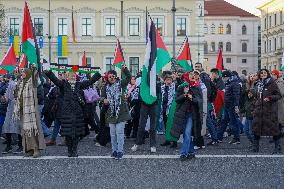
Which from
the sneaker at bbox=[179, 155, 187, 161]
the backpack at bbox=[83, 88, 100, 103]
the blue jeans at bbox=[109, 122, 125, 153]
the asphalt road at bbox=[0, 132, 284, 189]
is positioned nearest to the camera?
the asphalt road at bbox=[0, 132, 284, 189]

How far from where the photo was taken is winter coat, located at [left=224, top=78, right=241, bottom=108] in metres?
12.9

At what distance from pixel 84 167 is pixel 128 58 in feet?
161

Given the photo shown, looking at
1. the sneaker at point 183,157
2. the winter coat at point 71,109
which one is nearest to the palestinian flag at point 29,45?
the winter coat at point 71,109

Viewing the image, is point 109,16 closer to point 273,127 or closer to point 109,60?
point 109,60

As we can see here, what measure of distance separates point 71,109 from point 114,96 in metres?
0.86

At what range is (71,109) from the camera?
10.9m

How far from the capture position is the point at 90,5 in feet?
192

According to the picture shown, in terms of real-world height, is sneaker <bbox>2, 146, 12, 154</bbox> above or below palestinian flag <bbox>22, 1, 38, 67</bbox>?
below

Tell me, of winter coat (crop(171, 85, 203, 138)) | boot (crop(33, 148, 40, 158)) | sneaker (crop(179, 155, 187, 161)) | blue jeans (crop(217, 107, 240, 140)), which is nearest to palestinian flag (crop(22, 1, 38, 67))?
boot (crop(33, 148, 40, 158))

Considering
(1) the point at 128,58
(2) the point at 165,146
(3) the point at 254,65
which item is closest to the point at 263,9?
(3) the point at 254,65

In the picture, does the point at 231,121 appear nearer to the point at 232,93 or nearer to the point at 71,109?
the point at 232,93

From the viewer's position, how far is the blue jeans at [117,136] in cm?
1078

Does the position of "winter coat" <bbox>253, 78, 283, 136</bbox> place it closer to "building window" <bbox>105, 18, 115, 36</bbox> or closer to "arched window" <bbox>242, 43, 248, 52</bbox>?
"building window" <bbox>105, 18, 115, 36</bbox>

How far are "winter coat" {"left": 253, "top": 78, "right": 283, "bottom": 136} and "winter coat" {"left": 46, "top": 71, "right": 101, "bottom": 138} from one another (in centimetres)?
326
